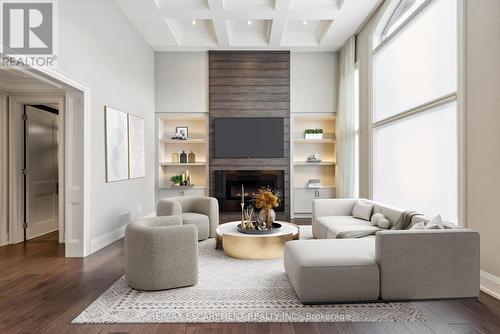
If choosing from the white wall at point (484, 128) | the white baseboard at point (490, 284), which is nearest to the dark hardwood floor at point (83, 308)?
the white baseboard at point (490, 284)

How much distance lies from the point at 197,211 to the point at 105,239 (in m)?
1.40

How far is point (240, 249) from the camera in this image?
154 inches

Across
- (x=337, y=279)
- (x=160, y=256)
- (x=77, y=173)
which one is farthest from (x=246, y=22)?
(x=337, y=279)

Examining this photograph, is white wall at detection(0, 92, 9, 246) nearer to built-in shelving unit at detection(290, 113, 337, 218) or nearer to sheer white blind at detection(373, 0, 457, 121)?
built-in shelving unit at detection(290, 113, 337, 218)

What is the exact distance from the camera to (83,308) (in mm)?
2646

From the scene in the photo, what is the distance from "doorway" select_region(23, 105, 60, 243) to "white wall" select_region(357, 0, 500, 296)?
5.35m

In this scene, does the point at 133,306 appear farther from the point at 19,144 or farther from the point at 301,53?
the point at 301,53

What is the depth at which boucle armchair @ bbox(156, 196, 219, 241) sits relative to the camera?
466 centimetres

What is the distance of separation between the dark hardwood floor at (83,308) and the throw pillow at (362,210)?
1789 millimetres

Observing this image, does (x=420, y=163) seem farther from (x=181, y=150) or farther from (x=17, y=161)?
(x=17, y=161)

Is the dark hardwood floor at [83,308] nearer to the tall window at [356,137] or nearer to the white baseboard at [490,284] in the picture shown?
the white baseboard at [490,284]

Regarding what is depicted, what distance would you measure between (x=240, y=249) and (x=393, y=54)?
143 inches

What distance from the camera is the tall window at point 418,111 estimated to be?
3596mm

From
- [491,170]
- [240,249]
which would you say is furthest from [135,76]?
[491,170]
